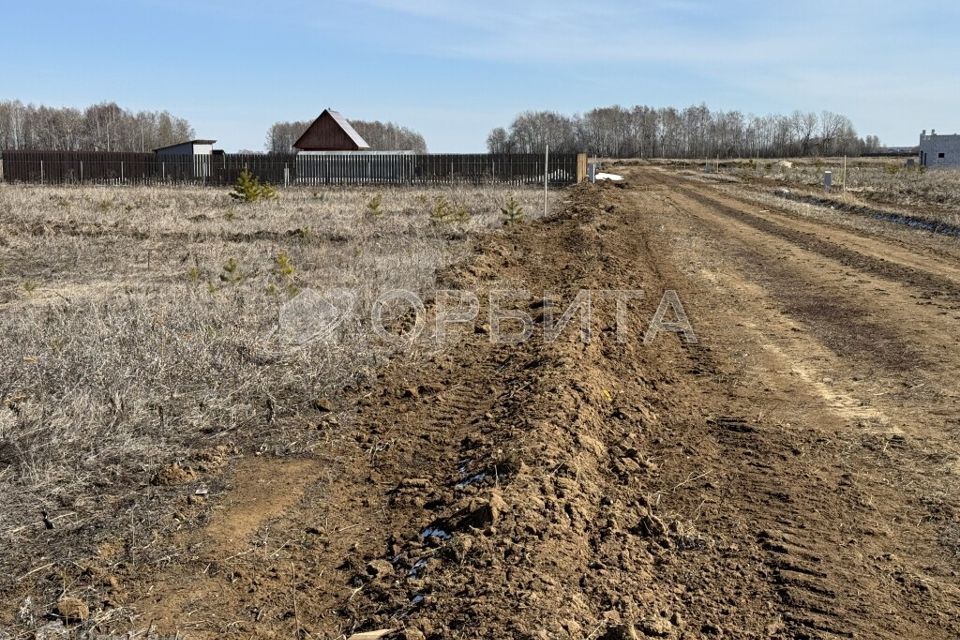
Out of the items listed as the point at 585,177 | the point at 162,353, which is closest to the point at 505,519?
the point at 162,353

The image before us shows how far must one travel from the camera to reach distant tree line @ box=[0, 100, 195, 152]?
112 meters

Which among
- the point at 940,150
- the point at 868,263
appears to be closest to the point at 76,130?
the point at 940,150

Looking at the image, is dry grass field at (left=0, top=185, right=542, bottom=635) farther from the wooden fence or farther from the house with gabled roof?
the house with gabled roof

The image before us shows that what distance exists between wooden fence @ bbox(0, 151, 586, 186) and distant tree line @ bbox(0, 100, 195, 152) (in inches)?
2711

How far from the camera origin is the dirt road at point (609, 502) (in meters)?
3.63

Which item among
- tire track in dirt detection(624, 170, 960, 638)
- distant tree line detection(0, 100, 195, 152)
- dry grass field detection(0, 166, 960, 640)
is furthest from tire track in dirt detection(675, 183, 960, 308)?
distant tree line detection(0, 100, 195, 152)

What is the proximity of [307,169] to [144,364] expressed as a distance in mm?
37200

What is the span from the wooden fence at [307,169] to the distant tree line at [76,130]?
68.9 meters

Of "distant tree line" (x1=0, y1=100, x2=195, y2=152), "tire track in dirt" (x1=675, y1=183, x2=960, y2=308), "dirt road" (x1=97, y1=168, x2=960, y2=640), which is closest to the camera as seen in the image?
"dirt road" (x1=97, y1=168, x2=960, y2=640)

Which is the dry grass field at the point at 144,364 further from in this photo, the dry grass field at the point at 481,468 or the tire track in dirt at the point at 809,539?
the tire track in dirt at the point at 809,539

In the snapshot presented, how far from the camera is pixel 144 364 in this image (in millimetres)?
7012

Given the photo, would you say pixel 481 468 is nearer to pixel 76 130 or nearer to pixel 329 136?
pixel 329 136

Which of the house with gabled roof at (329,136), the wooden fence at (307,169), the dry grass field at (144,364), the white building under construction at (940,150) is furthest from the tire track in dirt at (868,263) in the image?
the white building under construction at (940,150)

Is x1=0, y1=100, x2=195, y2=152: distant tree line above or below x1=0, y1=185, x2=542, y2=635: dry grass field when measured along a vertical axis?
above
